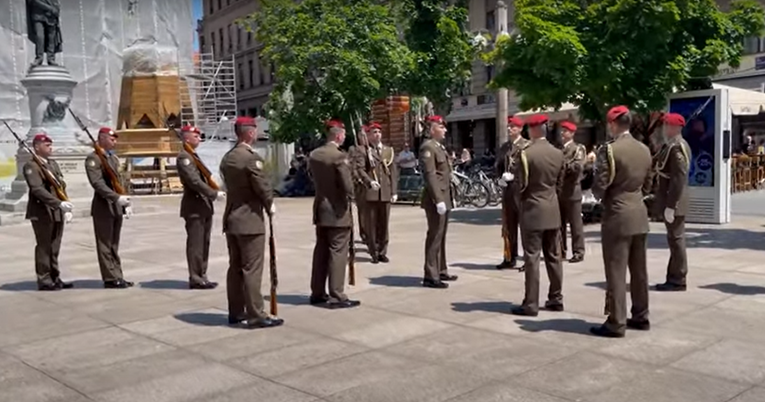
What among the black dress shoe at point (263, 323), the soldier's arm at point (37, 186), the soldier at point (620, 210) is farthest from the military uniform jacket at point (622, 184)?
the soldier's arm at point (37, 186)

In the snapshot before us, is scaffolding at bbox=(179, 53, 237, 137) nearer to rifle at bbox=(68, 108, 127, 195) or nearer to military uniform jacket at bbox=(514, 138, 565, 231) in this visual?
rifle at bbox=(68, 108, 127, 195)

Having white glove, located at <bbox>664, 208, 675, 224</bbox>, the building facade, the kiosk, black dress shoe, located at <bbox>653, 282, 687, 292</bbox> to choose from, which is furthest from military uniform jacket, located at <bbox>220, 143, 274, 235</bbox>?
the building facade

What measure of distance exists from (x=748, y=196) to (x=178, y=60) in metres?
26.3

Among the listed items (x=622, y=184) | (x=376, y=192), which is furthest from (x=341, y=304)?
(x=376, y=192)

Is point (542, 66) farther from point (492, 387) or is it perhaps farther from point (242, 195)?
point (492, 387)

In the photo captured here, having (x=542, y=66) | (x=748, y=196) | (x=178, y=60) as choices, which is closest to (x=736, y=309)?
(x=542, y=66)

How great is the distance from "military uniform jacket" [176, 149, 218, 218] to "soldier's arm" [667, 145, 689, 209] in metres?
4.87

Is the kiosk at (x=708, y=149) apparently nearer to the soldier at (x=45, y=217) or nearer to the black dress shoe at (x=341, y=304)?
the black dress shoe at (x=341, y=304)

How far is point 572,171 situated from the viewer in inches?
414

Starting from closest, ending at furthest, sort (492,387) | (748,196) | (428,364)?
(492,387) → (428,364) → (748,196)

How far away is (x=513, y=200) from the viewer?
398 inches

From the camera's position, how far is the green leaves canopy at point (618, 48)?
45.8 feet

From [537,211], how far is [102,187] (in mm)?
5137

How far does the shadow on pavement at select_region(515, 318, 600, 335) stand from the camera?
271 inches
